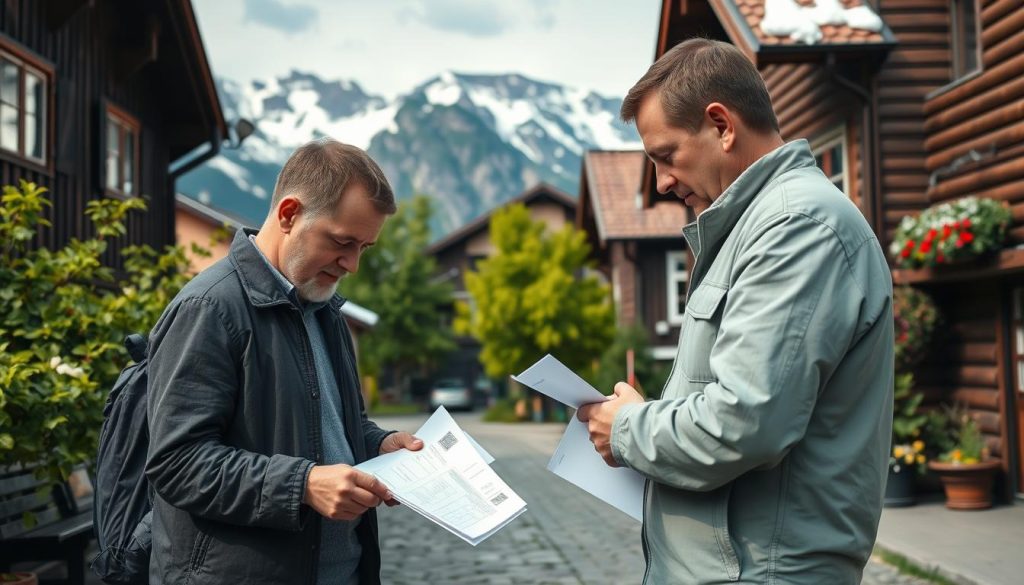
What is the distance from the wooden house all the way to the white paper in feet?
123

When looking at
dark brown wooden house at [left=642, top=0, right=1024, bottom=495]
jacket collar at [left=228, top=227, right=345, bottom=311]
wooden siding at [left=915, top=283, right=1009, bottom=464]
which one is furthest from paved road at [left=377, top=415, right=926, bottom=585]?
jacket collar at [left=228, top=227, right=345, bottom=311]

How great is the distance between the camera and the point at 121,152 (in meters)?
13.4

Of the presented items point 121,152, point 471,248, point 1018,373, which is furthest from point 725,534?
point 471,248

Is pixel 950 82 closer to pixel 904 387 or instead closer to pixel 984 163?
pixel 984 163

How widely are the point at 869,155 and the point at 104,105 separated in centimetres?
864

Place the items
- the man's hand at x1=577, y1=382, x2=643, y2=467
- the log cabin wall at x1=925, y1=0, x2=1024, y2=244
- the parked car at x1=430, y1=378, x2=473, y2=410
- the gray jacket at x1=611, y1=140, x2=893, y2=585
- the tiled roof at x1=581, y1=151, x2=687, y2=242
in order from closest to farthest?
the gray jacket at x1=611, y1=140, x2=893, y2=585 → the man's hand at x1=577, y1=382, x2=643, y2=467 → the log cabin wall at x1=925, y1=0, x2=1024, y2=244 → the tiled roof at x1=581, y1=151, x2=687, y2=242 → the parked car at x1=430, y1=378, x2=473, y2=410

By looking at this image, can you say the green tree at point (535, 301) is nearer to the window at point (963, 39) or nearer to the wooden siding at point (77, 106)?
the wooden siding at point (77, 106)

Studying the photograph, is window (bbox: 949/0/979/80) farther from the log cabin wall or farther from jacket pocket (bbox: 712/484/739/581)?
jacket pocket (bbox: 712/484/739/581)

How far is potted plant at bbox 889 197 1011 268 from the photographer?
10047 mm

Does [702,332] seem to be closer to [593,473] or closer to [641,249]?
[593,473]

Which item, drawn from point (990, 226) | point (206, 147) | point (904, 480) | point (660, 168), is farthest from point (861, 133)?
point (660, 168)

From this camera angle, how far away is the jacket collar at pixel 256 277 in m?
2.66

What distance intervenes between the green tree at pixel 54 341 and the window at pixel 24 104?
8.56 ft

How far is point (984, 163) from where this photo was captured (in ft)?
35.2
